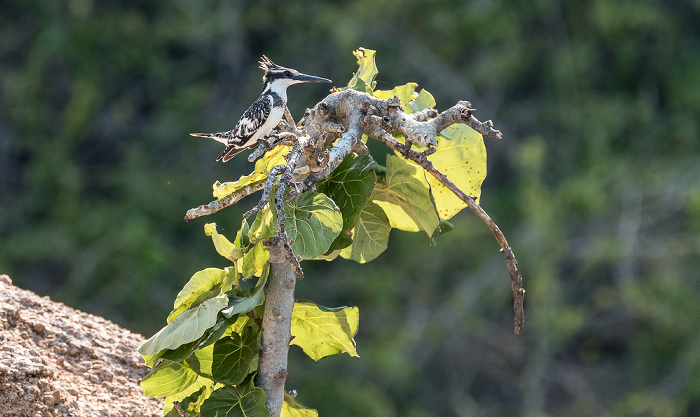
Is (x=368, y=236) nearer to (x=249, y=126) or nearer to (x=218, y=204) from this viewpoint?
(x=218, y=204)

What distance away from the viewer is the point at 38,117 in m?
8.02

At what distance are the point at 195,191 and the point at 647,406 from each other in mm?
3793

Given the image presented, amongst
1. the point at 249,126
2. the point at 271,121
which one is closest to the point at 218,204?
the point at 271,121

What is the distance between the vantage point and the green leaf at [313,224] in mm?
1478

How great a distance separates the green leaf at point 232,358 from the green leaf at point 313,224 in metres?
0.21

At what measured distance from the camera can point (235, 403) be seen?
156 centimetres

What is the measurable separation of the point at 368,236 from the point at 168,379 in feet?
1.50

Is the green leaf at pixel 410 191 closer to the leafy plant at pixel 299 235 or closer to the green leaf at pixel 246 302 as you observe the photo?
the leafy plant at pixel 299 235

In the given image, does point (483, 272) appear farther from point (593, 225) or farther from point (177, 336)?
point (177, 336)

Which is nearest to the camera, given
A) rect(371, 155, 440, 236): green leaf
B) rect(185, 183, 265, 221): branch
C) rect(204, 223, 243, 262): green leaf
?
rect(185, 183, 265, 221): branch

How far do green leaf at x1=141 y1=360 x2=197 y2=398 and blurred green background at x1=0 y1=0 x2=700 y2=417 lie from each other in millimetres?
4783

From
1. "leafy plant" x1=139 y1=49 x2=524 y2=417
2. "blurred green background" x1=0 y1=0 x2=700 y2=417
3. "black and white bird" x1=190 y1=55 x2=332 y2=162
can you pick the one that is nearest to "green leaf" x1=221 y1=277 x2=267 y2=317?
"leafy plant" x1=139 y1=49 x2=524 y2=417

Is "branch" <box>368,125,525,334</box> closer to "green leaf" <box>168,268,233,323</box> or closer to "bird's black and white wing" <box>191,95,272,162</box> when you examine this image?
"green leaf" <box>168,268,233,323</box>

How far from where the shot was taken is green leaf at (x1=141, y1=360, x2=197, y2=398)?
160 centimetres
